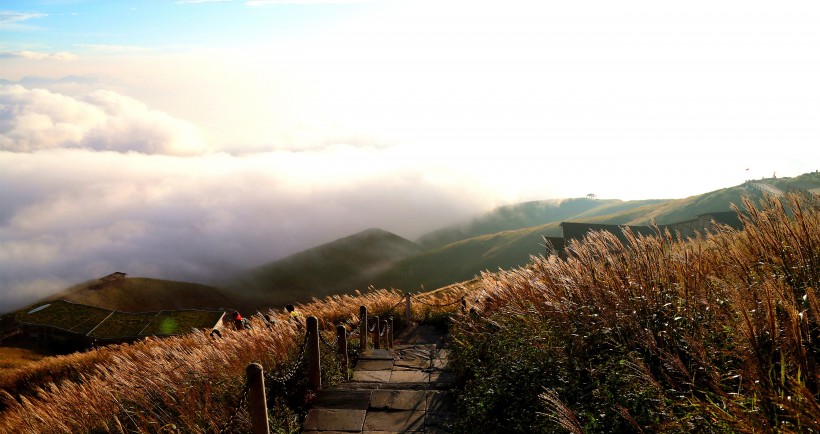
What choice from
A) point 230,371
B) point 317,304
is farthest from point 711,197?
point 230,371

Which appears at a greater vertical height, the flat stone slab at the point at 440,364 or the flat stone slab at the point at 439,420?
the flat stone slab at the point at 439,420

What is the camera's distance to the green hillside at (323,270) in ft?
522

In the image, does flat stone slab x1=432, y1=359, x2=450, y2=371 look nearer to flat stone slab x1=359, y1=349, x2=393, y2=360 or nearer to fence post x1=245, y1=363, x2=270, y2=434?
flat stone slab x1=359, y1=349, x2=393, y2=360

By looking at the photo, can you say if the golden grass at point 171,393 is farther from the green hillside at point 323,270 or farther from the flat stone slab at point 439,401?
the green hillside at point 323,270

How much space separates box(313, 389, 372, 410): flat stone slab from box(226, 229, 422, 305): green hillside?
144m

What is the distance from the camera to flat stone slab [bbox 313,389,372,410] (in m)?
7.34

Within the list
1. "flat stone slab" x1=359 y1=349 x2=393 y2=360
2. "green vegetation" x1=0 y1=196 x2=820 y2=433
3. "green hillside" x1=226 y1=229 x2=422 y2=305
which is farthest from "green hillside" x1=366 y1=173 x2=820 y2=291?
"green vegetation" x1=0 y1=196 x2=820 y2=433

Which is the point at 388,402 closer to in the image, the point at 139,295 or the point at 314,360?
the point at 314,360

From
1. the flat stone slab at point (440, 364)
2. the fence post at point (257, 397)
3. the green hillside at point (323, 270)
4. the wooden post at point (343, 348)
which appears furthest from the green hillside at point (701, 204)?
the fence post at point (257, 397)

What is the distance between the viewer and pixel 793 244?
499 centimetres

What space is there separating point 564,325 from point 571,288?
1.63 feet

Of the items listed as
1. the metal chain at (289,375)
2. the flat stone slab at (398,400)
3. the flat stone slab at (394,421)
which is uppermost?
the metal chain at (289,375)

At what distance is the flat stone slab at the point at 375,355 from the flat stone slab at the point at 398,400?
2.82 metres

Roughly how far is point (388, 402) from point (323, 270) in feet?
545
